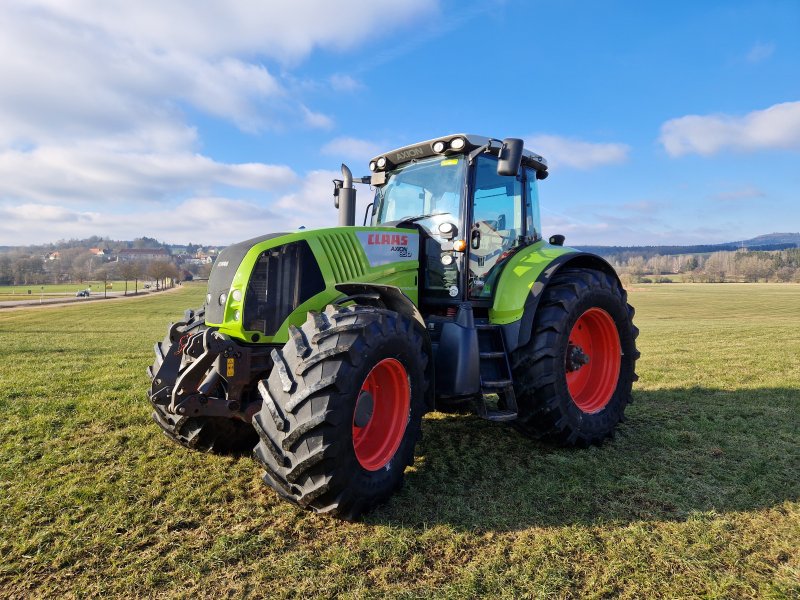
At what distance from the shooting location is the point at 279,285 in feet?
12.1

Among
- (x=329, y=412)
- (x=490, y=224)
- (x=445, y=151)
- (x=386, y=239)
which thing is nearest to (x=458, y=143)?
(x=445, y=151)

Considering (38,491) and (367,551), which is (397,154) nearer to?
(367,551)

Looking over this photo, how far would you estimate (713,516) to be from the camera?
3.27 metres

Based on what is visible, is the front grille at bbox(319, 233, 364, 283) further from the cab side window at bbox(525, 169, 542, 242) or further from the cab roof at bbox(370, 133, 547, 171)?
the cab side window at bbox(525, 169, 542, 242)

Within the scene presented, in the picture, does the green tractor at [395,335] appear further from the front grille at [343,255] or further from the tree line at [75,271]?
the tree line at [75,271]

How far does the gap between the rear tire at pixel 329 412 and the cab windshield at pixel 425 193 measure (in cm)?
169

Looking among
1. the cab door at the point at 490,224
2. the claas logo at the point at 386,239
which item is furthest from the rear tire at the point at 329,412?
the cab door at the point at 490,224

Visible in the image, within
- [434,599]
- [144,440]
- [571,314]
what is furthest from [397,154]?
[434,599]

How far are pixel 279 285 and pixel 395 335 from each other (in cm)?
100

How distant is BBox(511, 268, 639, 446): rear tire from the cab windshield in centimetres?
123

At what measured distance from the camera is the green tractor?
300cm

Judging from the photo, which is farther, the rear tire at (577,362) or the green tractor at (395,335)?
the rear tire at (577,362)

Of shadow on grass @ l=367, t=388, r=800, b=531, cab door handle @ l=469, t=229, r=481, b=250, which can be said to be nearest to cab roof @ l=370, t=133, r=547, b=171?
cab door handle @ l=469, t=229, r=481, b=250

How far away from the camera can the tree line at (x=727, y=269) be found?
86438 mm
